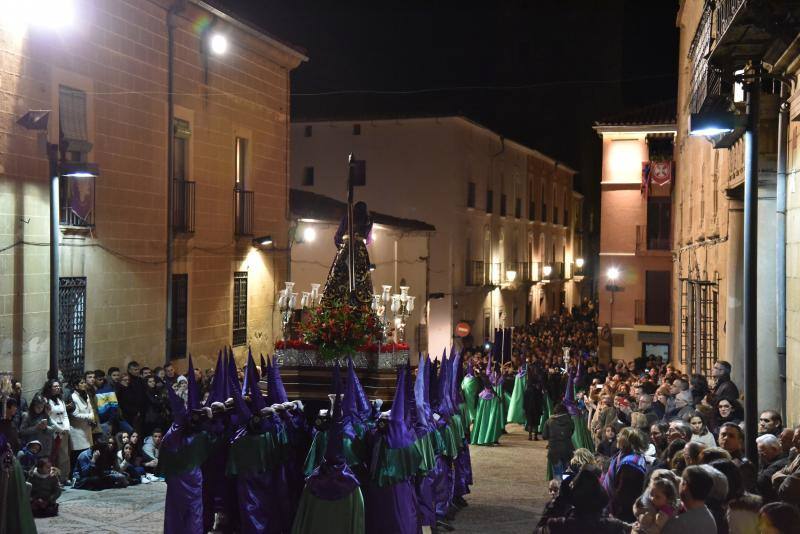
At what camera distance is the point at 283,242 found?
24562 mm

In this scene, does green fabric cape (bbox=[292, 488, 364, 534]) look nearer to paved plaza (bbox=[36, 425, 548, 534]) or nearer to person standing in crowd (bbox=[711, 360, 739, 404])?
paved plaza (bbox=[36, 425, 548, 534])

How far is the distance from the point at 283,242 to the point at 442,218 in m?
A: 11.4

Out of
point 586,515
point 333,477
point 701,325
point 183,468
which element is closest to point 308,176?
point 701,325

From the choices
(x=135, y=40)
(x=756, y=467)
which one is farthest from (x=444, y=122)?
(x=756, y=467)

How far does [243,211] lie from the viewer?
22531mm

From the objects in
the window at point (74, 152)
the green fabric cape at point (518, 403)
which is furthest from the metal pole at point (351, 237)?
the green fabric cape at point (518, 403)

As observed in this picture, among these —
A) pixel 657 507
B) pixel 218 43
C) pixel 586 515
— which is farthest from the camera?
pixel 218 43

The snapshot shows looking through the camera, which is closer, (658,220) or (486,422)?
(486,422)

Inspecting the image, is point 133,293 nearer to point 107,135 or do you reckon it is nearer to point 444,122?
point 107,135

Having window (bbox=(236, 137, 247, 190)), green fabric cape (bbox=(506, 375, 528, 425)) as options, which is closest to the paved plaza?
green fabric cape (bbox=(506, 375, 528, 425))

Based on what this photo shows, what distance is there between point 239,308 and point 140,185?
4987mm

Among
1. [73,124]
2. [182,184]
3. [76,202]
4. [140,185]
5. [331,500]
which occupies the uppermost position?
[73,124]

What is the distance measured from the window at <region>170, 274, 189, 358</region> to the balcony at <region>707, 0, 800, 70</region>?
452 inches

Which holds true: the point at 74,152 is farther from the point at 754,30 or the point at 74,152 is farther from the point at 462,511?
the point at 754,30
